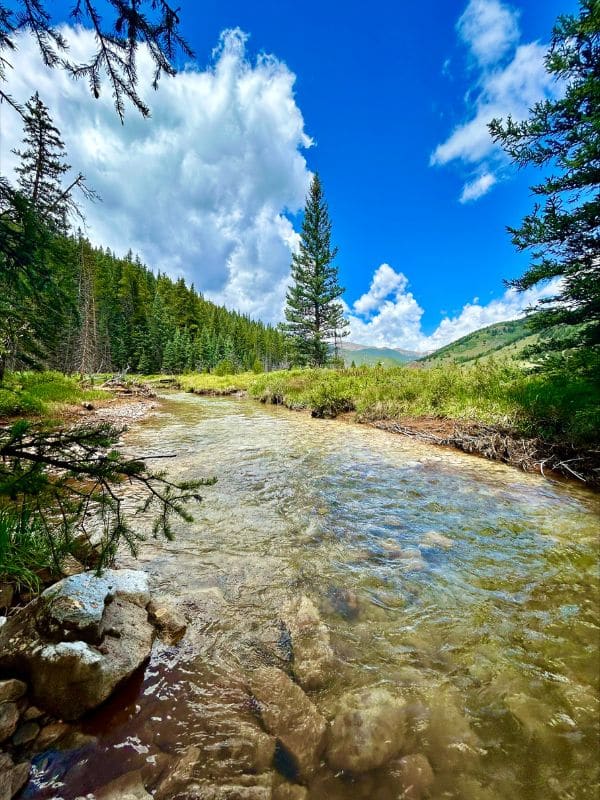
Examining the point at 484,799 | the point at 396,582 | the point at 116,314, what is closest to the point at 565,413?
the point at 396,582

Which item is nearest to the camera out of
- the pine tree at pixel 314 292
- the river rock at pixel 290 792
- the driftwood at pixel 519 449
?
the river rock at pixel 290 792

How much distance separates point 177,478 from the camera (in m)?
6.23

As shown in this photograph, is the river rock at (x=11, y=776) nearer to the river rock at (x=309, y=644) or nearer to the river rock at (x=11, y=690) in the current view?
the river rock at (x=11, y=690)

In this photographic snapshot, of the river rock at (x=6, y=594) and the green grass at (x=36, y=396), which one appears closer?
the river rock at (x=6, y=594)

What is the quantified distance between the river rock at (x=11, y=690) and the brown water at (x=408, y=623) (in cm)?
36

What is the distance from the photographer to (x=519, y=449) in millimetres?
7309

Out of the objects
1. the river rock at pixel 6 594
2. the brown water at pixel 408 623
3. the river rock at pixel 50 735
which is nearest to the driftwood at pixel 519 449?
the brown water at pixel 408 623

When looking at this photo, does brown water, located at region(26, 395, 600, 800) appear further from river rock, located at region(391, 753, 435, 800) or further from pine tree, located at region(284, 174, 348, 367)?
pine tree, located at region(284, 174, 348, 367)

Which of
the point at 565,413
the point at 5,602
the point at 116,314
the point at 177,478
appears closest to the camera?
the point at 5,602

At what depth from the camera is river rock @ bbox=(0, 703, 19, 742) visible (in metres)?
1.71

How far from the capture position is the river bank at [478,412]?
21.8 ft

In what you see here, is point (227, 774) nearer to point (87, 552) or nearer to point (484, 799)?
A: point (484, 799)

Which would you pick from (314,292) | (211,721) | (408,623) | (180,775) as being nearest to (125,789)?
(180,775)

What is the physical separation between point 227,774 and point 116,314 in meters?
74.3
